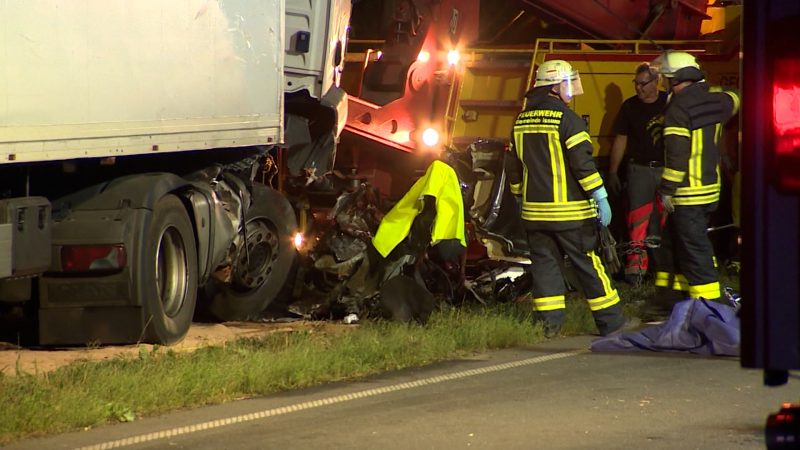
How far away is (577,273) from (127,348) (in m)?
2.92

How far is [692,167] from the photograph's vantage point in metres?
10.3

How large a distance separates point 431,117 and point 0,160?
20.0ft

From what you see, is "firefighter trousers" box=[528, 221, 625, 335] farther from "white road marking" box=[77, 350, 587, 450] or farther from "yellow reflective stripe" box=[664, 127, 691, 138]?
"yellow reflective stripe" box=[664, 127, 691, 138]

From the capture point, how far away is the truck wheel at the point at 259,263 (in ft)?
37.0

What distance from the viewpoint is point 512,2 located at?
1505cm

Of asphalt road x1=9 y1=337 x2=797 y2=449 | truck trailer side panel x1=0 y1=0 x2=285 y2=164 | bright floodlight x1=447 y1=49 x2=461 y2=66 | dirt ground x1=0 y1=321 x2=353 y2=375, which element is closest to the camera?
asphalt road x1=9 y1=337 x2=797 y2=449

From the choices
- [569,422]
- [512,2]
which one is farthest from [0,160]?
[512,2]

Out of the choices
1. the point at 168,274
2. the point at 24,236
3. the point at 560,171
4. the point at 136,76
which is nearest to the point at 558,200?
the point at 560,171

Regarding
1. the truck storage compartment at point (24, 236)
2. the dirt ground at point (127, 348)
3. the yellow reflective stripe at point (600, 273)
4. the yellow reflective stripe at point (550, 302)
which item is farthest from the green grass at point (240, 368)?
the truck storage compartment at point (24, 236)

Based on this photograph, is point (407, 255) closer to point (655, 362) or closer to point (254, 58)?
point (254, 58)

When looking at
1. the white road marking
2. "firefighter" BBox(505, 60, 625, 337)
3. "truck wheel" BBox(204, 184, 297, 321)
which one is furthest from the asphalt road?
"truck wheel" BBox(204, 184, 297, 321)

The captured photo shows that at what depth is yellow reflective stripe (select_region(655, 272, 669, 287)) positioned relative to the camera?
10.8 m

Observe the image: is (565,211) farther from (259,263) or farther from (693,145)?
(259,263)

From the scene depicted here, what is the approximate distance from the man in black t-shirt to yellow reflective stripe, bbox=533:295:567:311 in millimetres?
2785
